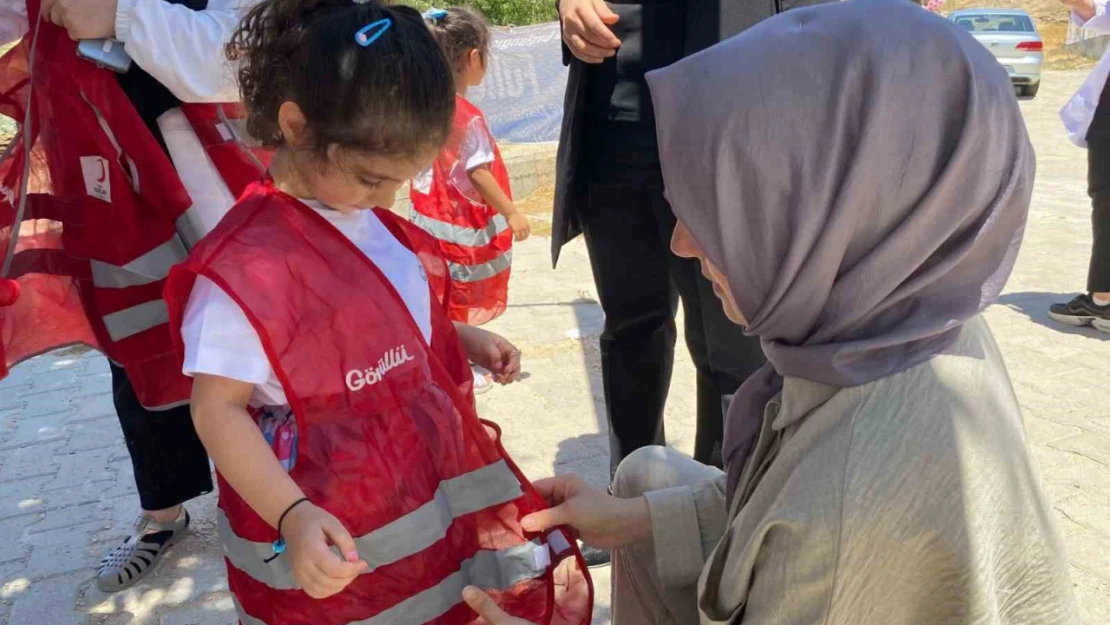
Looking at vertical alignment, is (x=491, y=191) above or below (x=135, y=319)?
below

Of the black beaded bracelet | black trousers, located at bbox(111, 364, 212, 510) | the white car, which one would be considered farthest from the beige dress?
the white car

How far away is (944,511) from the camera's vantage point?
47.3 inches

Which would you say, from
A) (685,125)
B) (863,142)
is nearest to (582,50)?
(685,125)

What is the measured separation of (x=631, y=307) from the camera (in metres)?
2.52

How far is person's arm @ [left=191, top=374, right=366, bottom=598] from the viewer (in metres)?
1.38

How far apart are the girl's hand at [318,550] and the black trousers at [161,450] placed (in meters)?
1.03

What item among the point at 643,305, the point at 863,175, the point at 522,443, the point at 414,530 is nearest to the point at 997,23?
the point at 522,443

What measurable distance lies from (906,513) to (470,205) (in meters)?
2.84

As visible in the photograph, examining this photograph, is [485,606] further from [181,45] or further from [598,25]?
[598,25]

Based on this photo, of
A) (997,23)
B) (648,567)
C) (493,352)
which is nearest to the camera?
(648,567)

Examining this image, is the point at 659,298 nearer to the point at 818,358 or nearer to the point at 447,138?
the point at 447,138

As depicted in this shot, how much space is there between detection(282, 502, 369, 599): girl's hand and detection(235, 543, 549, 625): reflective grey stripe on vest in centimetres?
19

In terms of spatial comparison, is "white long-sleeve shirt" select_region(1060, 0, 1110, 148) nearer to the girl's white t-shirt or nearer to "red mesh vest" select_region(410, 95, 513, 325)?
"red mesh vest" select_region(410, 95, 513, 325)

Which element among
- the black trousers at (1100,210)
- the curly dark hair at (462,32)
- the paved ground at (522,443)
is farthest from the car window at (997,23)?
the curly dark hair at (462,32)
